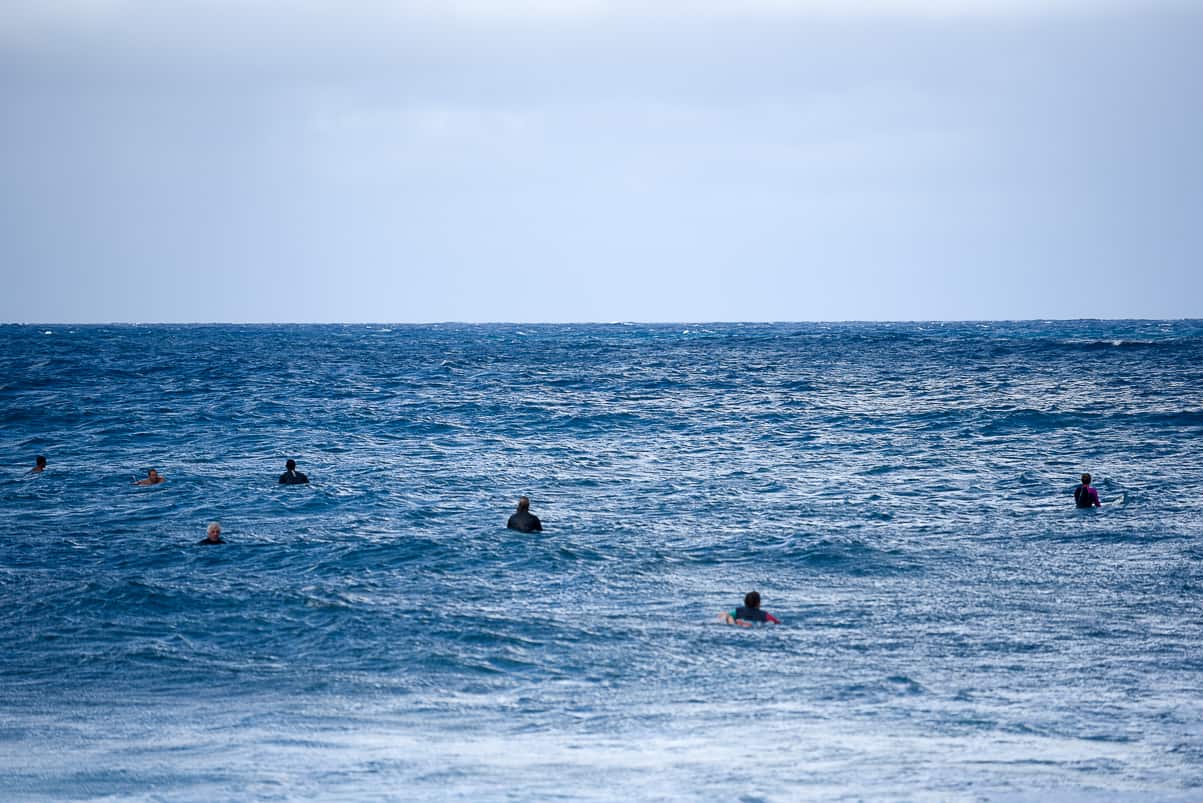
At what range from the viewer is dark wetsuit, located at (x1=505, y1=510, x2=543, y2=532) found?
24.3 meters

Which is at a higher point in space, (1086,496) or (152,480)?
(1086,496)

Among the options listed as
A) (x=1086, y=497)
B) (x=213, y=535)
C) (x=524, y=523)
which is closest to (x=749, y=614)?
(x=524, y=523)

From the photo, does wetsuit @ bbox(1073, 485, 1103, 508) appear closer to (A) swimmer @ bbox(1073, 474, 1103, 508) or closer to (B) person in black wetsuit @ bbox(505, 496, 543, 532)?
(A) swimmer @ bbox(1073, 474, 1103, 508)

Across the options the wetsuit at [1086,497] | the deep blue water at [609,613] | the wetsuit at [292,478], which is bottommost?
the deep blue water at [609,613]

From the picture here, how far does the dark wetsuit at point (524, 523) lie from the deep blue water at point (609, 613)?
36 cm

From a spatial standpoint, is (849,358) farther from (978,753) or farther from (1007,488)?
(978,753)

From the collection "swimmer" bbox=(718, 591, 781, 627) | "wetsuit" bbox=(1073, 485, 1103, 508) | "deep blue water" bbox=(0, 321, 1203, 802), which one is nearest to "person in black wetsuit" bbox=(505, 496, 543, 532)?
"deep blue water" bbox=(0, 321, 1203, 802)

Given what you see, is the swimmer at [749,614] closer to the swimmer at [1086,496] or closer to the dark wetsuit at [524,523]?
the dark wetsuit at [524,523]

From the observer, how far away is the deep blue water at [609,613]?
11805 mm

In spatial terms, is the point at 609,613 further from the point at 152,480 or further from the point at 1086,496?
the point at 152,480

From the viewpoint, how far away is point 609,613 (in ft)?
60.3

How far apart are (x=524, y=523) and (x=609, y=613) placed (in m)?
6.25

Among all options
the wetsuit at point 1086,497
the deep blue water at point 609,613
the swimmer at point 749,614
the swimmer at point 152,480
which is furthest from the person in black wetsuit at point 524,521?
the wetsuit at point 1086,497

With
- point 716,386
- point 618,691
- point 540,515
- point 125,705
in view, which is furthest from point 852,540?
point 716,386
